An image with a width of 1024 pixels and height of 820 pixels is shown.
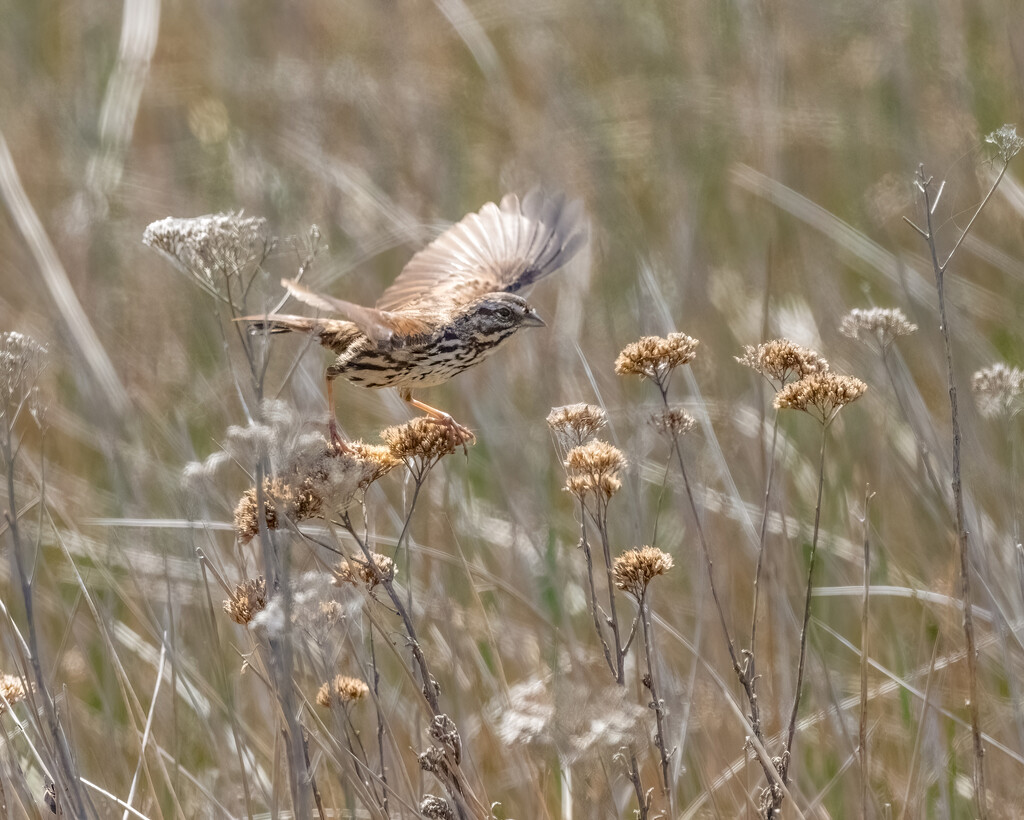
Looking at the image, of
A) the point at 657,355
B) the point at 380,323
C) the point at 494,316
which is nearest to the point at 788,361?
the point at 657,355

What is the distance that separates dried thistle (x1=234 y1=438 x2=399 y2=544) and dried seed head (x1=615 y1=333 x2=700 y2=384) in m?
0.61

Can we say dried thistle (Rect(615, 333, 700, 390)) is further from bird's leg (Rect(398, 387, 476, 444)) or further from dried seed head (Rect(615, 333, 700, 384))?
bird's leg (Rect(398, 387, 476, 444))

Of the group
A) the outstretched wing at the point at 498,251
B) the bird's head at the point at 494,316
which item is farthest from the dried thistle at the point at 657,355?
the outstretched wing at the point at 498,251

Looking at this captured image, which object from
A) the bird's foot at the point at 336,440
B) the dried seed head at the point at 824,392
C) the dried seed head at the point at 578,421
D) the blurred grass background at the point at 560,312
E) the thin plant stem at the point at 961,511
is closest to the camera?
the thin plant stem at the point at 961,511

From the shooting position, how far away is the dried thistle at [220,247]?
2.31 meters

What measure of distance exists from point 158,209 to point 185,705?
9.77 ft

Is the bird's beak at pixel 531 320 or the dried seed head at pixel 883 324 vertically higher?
the dried seed head at pixel 883 324

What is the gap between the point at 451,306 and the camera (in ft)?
13.8

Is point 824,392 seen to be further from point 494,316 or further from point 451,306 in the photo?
point 451,306

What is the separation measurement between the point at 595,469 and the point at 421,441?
0.39 meters

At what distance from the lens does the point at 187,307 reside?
5609mm

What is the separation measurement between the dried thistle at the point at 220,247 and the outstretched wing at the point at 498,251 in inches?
84.5

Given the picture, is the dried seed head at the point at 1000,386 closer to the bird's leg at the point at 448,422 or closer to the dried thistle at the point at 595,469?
the dried thistle at the point at 595,469

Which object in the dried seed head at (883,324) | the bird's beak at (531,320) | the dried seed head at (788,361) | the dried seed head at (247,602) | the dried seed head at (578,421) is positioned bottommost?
the dried seed head at (247,602)
